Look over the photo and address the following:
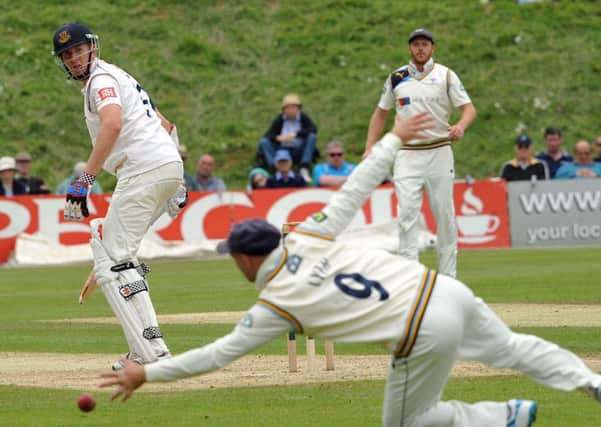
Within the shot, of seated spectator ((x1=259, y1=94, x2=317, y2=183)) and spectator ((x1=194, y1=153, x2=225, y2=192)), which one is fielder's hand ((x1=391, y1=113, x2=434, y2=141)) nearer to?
spectator ((x1=194, y1=153, x2=225, y2=192))

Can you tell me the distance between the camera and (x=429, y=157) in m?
12.3

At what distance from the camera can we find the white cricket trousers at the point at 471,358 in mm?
5684

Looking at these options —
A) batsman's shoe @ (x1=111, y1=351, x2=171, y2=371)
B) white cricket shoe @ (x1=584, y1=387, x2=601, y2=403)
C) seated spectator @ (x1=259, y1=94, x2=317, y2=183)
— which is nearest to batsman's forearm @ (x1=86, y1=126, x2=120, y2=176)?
batsman's shoe @ (x1=111, y1=351, x2=171, y2=371)

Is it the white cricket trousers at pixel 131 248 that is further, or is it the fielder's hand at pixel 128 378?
the white cricket trousers at pixel 131 248

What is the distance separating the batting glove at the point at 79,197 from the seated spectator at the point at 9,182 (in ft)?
42.6

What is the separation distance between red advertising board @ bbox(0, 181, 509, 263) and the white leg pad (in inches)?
490

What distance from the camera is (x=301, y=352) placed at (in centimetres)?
1006

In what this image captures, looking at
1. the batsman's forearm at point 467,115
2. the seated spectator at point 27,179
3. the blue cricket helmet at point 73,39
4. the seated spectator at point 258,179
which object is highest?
the blue cricket helmet at point 73,39

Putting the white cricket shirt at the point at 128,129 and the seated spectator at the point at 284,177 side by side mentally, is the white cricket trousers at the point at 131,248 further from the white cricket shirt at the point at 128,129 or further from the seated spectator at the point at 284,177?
the seated spectator at the point at 284,177

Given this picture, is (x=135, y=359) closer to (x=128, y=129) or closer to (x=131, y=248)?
(x=131, y=248)

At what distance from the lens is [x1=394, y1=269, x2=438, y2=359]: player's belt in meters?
5.56

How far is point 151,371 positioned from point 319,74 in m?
24.8

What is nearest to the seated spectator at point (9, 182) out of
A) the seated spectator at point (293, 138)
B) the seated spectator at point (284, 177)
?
the seated spectator at point (284, 177)

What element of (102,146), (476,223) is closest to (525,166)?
(476,223)
